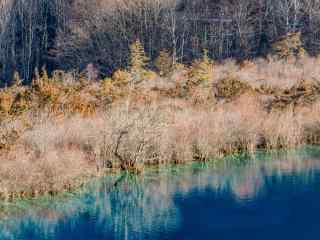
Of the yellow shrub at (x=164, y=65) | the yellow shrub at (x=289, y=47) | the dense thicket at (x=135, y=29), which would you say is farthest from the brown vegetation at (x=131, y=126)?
the dense thicket at (x=135, y=29)

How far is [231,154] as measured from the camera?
26.3 m

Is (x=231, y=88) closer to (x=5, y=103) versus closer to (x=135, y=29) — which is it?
(x=5, y=103)

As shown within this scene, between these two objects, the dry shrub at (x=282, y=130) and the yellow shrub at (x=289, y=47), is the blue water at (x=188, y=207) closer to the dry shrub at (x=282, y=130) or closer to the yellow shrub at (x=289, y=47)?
the dry shrub at (x=282, y=130)

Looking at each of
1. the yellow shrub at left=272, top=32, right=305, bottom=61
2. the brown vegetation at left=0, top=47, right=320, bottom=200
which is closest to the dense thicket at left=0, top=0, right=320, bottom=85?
the yellow shrub at left=272, top=32, right=305, bottom=61

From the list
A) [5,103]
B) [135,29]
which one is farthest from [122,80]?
[135,29]

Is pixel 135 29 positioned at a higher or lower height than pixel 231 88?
higher

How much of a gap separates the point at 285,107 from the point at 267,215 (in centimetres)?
1165

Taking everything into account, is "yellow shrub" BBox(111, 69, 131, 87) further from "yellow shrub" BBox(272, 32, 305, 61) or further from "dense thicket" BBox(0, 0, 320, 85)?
"dense thicket" BBox(0, 0, 320, 85)

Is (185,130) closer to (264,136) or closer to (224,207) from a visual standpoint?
(264,136)

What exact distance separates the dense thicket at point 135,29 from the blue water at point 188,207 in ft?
89.8

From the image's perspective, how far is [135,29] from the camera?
5647 centimetres

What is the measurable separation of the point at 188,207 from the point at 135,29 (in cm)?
3927

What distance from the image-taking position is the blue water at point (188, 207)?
16.9 meters

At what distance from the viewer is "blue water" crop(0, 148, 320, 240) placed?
664 inches
